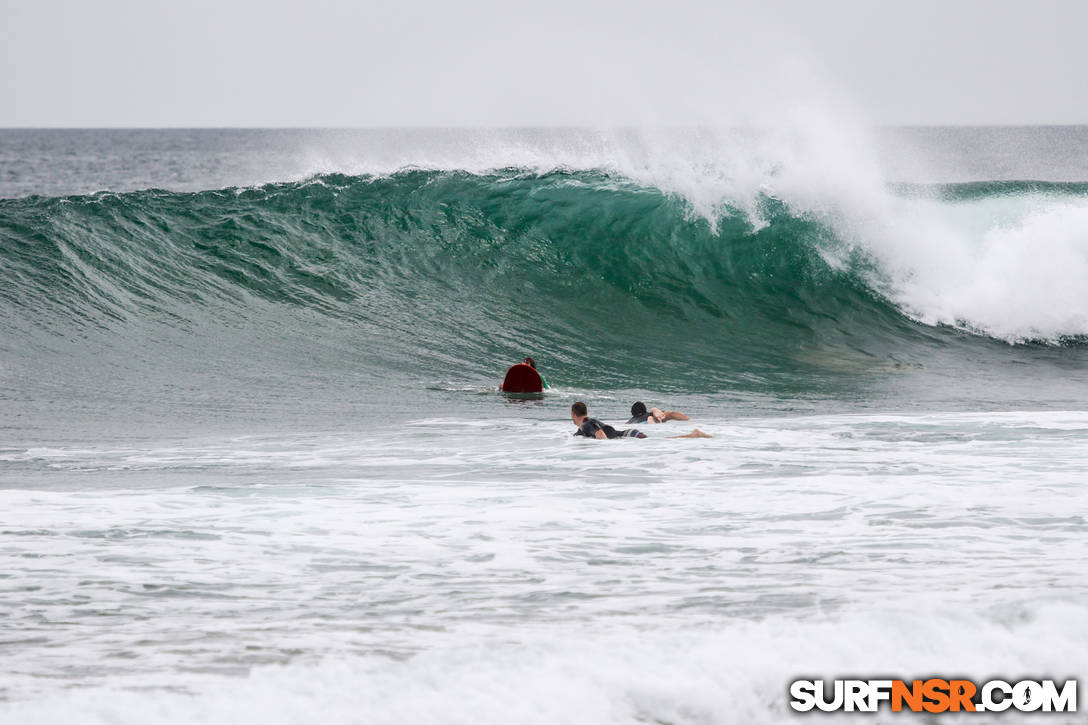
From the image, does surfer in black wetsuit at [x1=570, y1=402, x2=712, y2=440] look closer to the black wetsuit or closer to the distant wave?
the black wetsuit

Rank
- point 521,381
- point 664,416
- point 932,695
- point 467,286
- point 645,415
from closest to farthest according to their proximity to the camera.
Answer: point 932,695, point 645,415, point 664,416, point 521,381, point 467,286

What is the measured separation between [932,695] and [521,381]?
8595 mm

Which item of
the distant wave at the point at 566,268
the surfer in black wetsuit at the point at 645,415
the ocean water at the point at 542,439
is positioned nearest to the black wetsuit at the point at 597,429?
the ocean water at the point at 542,439

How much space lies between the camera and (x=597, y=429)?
10453 mm

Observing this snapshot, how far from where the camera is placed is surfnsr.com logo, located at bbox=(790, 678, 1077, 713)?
4.87 meters

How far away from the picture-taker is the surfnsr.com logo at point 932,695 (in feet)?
16.0

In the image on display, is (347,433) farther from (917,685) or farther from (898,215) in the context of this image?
(898,215)

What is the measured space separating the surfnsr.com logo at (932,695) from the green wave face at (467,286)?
8.77 metres

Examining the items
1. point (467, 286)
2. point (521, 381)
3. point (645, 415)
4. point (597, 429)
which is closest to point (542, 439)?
point (597, 429)

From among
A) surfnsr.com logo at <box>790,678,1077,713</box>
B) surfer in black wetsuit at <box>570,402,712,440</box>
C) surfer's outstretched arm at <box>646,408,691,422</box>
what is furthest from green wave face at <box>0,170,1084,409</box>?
surfnsr.com logo at <box>790,678,1077,713</box>

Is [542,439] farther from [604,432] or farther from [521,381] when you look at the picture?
[521,381]

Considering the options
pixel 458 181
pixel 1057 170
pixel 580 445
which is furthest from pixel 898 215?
pixel 1057 170

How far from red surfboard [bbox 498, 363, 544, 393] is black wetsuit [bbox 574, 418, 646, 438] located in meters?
2.75

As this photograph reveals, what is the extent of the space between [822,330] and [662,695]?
13127mm
